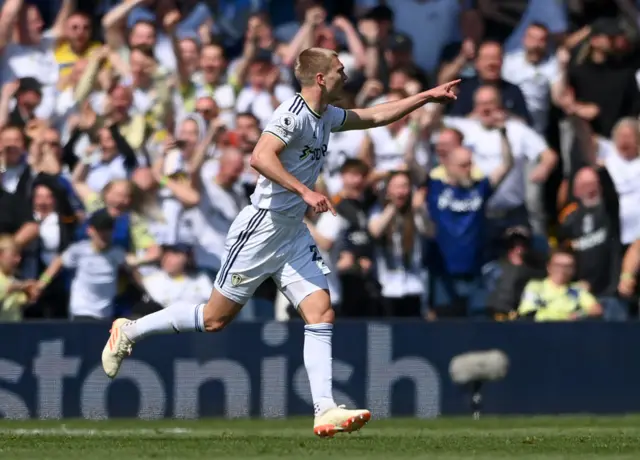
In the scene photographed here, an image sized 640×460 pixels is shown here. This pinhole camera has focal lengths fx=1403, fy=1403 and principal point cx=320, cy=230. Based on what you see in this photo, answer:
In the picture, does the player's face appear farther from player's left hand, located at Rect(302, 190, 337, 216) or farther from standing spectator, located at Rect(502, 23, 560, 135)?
standing spectator, located at Rect(502, 23, 560, 135)

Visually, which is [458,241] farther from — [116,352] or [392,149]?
[116,352]

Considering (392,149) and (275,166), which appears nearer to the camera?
(275,166)

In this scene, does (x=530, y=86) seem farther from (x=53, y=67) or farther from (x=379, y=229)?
(x=53, y=67)

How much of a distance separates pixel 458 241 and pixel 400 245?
52 cm

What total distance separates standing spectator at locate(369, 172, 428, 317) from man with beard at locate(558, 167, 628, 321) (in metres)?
1.37

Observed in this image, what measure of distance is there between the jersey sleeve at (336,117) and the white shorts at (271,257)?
2.09 ft

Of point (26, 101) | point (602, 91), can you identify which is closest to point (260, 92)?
point (26, 101)

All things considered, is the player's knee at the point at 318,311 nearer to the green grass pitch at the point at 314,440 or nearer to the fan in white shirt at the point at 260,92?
the green grass pitch at the point at 314,440

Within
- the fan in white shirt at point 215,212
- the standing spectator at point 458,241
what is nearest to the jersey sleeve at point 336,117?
the fan in white shirt at point 215,212

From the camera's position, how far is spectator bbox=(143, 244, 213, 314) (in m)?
11.9

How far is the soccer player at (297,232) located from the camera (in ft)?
26.6

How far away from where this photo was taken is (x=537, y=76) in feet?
44.4

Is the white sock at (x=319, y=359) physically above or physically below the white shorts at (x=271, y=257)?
below

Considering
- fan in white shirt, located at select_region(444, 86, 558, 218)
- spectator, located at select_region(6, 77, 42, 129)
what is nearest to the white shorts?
fan in white shirt, located at select_region(444, 86, 558, 218)
